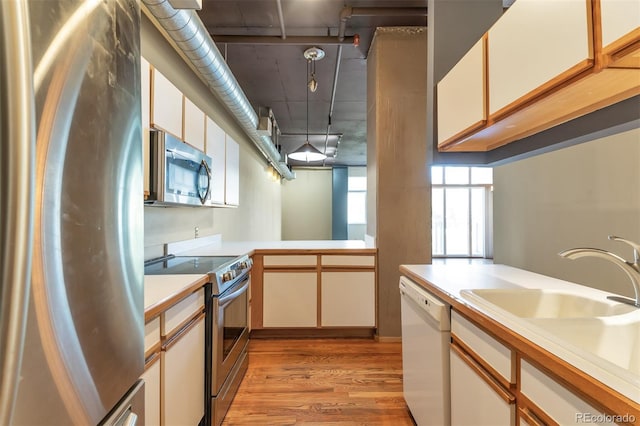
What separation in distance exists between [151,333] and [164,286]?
0.95 feet

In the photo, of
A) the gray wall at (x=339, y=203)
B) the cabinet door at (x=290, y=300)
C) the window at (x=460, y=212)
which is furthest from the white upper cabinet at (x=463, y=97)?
the gray wall at (x=339, y=203)

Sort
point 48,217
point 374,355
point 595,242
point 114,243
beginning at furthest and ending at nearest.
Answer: point 374,355, point 595,242, point 114,243, point 48,217

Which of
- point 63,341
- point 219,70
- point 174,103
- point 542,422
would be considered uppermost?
point 219,70

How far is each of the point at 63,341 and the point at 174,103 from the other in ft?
5.64

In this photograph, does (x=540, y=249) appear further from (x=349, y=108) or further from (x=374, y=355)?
(x=349, y=108)

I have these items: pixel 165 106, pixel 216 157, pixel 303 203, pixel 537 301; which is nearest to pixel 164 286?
pixel 165 106

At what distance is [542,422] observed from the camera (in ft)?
2.73

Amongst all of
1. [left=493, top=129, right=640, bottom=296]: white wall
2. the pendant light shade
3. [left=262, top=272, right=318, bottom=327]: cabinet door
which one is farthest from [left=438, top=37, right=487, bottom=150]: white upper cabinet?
the pendant light shade

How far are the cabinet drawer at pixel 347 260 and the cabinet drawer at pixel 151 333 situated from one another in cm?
206

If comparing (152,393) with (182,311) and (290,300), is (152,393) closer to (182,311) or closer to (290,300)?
(182,311)

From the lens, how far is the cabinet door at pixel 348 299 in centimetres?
318

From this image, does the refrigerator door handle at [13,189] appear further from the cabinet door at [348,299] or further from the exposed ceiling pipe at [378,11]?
the cabinet door at [348,299]

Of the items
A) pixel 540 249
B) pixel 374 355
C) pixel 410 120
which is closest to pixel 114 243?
pixel 540 249

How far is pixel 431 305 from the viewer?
1479mm
